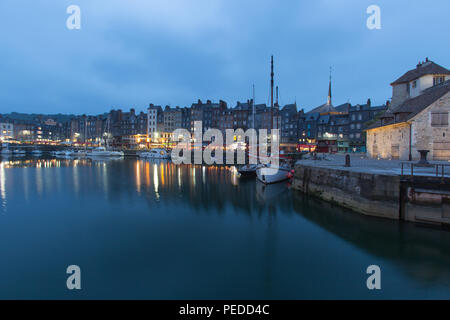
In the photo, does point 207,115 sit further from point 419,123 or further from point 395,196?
point 395,196

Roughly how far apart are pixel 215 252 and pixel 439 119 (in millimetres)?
24175

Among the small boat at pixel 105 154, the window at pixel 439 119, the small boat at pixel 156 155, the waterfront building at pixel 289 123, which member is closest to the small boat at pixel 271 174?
the window at pixel 439 119

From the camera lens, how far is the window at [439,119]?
21.8 m

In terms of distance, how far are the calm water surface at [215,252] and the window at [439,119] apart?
549 inches

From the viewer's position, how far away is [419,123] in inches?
900

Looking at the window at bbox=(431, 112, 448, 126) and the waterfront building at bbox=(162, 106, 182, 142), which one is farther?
the waterfront building at bbox=(162, 106, 182, 142)

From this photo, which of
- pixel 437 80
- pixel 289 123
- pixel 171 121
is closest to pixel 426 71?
pixel 437 80

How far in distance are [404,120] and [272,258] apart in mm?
22309

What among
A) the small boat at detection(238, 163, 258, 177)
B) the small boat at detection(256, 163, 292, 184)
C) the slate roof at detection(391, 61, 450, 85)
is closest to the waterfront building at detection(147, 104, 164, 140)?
the small boat at detection(238, 163, 258, 177)

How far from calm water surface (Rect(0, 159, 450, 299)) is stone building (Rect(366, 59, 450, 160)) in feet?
42.7

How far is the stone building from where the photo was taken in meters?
22.1

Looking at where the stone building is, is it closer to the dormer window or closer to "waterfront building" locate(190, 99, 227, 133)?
the dormer window

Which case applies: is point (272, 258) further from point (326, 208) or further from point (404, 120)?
point (404, 120)
